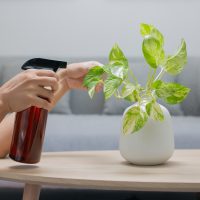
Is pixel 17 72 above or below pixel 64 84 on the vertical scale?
below

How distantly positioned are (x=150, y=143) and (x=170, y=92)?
5.2 inches

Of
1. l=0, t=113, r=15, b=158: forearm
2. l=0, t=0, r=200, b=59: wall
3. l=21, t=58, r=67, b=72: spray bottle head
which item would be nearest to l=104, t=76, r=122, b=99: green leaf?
l=21, t=58, r=67, b=72: spray bottle head

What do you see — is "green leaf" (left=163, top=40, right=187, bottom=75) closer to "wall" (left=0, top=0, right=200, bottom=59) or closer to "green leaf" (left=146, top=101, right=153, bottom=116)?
"green leaf" (left=146, top=101, right=153, bottom=116)

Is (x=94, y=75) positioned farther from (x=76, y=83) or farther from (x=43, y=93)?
(x=76, y=83)

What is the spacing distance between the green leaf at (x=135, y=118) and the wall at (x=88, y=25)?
7.60ft

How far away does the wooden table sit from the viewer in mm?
860

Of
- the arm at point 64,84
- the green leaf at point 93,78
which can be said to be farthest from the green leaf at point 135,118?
the arm at point 64,84

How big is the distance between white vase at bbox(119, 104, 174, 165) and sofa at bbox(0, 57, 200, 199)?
89cm

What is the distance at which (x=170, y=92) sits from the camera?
1.04 meters

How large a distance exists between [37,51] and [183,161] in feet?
8.01

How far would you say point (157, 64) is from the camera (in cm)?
105

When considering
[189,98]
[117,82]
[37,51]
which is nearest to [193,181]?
[117,82]

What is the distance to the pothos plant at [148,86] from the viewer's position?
3.34ft

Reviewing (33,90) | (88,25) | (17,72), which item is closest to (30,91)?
(33,90)
